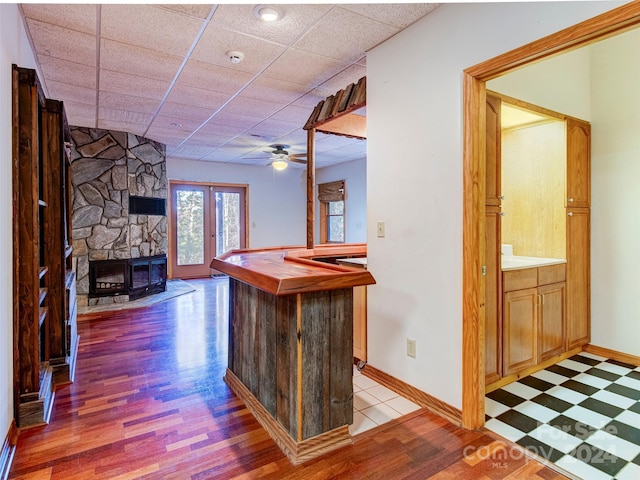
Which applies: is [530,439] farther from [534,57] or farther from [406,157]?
[534,57]

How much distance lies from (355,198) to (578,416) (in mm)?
5663

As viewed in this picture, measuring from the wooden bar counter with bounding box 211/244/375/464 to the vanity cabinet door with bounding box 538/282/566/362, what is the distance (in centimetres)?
176

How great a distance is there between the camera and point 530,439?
1.97 meters

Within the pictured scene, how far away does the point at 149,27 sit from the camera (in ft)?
7.86

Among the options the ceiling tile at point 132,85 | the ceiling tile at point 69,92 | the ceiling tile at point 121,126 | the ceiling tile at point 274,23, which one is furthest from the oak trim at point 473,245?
the ceiling tile at point 121,126

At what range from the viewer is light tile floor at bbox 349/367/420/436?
2.14m

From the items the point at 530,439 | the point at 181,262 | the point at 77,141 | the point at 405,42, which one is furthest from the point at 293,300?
the point at 181,262

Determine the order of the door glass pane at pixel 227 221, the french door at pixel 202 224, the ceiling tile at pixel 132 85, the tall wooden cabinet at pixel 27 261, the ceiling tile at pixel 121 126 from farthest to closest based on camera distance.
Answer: the door glass pane at pixel 227 221 < the french door at pixel 202 224 < the ceiling tile at pixel 121 126 < the ceiling tile at pixel 132 85 < the tall wooden cabinet at pixel 27 261

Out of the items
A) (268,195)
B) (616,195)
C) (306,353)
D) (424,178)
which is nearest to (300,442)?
(306,353)

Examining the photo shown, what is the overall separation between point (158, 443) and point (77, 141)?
15.3 ft

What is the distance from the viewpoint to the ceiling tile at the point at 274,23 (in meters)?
2.19

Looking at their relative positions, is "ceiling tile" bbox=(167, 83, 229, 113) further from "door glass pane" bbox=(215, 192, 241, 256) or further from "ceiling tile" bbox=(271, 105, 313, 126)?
"door glass pane" bbox=(215, 192, 241, 256)

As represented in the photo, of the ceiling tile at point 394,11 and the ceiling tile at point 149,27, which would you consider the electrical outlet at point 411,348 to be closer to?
the ceiling tile at point 394,11

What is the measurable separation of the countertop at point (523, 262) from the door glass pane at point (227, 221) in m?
5.86
